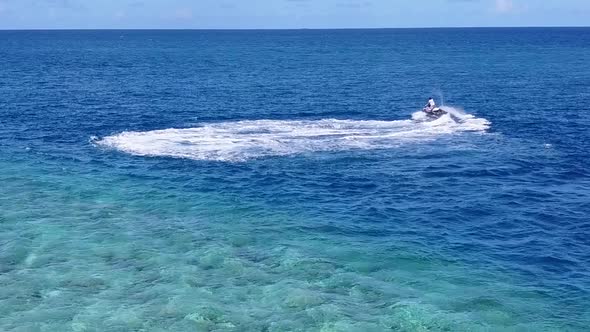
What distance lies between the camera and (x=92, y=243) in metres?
49.0

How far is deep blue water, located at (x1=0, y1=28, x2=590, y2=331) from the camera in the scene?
3934 centimetres

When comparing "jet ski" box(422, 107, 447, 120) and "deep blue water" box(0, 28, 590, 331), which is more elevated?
"jet ski" box(422, 107, 447, 120)

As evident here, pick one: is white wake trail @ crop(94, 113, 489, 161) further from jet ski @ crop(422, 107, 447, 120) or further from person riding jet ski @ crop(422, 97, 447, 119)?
person riding jet ski @ crop(422, 97, 447, 119)

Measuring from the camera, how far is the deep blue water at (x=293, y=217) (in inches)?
1549

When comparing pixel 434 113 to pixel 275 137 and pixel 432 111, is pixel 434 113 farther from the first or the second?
pixel 275 137

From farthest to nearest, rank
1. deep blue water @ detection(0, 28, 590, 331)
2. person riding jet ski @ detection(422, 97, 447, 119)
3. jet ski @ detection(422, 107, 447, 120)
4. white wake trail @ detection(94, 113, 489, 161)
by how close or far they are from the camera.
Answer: person riding jet ski @ detection(422, 97, 447, 119) → jet ski @ detection(422, 107, 447, 120) → white wake trail @ detection(94, 113, 489, 161) → deep blue water @ detection(0, 28, 590, 331)

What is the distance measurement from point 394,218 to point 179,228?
17568 mm

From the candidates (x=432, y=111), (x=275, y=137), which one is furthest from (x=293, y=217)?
(x=432, y=111)

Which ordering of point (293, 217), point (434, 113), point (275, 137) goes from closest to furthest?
point (293, 217) < point (275, 137) < point (434, 113)

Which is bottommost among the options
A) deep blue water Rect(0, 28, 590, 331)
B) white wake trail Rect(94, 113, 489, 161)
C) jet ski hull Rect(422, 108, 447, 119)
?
deep blue water Rect(0, 28, 590, 331)

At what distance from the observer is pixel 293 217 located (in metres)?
55.3

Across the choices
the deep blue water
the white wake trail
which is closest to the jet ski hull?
the white wake trail

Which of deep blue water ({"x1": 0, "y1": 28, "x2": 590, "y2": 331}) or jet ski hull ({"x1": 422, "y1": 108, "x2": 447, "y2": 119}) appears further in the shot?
jet ski hull ({"x1": 422, "y1": 108, "x2": 447, "y2": 119})

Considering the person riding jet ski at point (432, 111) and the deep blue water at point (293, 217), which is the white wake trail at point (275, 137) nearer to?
the deep blue water at point (293, 217)
